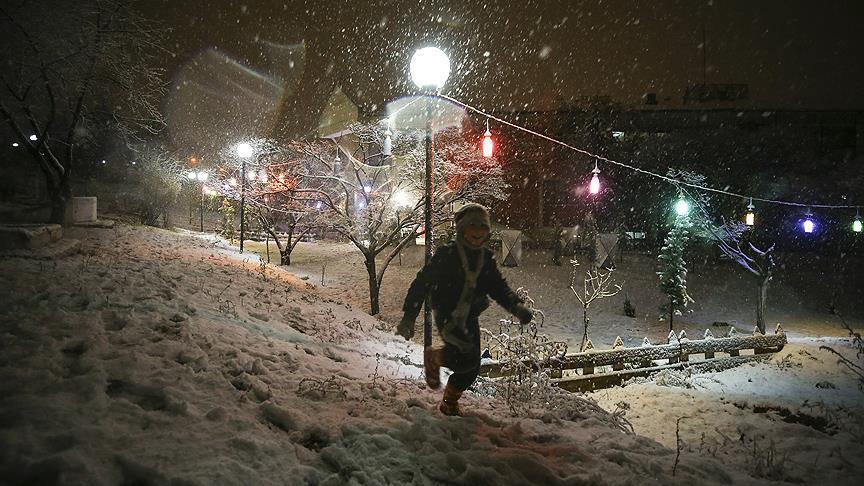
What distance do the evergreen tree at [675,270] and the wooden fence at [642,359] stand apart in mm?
5144

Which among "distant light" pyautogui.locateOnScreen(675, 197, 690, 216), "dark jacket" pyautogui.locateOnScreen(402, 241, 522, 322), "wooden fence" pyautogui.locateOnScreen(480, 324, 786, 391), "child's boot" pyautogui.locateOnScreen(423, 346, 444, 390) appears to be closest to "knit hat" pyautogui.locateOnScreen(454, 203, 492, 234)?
"dark jacket" pyautogui.locateOnScreen(402, 241, 522, 322)

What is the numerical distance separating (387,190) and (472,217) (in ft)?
43.5

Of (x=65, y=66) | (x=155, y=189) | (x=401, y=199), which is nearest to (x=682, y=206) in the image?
(x=401, y=199)

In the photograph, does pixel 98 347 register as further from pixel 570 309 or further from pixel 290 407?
pixel 570 309

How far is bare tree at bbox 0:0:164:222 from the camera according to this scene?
12.7 metres

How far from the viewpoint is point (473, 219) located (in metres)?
4.39

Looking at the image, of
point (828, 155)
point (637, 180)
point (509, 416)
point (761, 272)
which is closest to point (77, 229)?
point (509, 416)

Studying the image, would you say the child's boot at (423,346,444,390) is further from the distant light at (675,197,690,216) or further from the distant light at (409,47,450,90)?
the distant light at (675,197,690,216)

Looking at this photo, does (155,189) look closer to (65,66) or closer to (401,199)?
(65,66)

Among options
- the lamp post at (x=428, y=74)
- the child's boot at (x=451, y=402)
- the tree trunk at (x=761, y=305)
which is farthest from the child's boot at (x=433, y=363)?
the tree trunk at (x=761, y=305)

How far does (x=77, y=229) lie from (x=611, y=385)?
16.3 meters

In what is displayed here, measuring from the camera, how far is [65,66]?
1348 centimetres

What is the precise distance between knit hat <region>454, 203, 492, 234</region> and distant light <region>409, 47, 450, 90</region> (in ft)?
10.6

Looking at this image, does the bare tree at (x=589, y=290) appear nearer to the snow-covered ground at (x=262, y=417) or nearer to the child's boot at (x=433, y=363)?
the snow-covered ground at (x=262, y=417)
